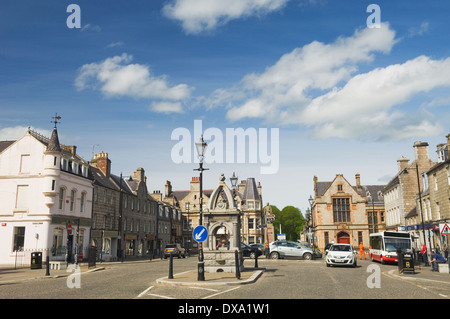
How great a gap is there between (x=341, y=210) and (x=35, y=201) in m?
44.7

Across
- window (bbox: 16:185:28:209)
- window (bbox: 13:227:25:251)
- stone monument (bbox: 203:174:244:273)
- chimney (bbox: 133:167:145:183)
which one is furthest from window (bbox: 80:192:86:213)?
stone monument (bbox: 203:174:244:273)

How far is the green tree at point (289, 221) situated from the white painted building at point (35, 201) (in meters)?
82.8

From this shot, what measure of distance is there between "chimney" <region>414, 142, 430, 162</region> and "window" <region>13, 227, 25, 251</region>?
145ft

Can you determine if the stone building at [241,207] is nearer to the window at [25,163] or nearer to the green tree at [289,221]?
the window at [25,163]

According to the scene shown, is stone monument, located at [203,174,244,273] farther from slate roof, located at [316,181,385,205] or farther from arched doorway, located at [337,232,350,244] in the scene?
slate roof, located at [316,181,385,205]

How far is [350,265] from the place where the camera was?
26188mm

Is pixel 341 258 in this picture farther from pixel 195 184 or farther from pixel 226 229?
pixel 195 184

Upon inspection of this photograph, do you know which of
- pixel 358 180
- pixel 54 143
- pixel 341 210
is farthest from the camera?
pixel 358 180

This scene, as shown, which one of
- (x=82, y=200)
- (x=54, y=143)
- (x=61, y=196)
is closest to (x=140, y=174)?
(x=82, y=200)

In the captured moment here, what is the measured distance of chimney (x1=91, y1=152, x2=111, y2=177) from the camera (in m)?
47.5

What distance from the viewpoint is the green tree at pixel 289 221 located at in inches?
4414

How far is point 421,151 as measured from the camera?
47.1 metres

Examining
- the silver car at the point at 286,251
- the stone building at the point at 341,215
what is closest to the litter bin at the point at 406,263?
the silver car at the point at 286,251
